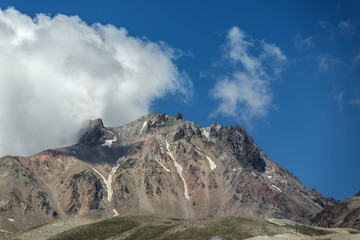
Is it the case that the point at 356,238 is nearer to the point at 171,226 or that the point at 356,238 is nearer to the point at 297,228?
the point at 297,228

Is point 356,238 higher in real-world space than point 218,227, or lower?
lower

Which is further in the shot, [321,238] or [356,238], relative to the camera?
[321,238]

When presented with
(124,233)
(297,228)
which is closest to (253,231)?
(297,228)

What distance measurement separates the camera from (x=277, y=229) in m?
175

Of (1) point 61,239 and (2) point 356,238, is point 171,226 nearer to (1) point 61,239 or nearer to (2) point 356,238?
(1) point 61,239

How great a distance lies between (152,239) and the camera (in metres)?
180

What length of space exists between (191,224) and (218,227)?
11.2 metres

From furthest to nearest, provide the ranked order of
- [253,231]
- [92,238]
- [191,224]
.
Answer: [92,238] < [191,224] < [253,231]

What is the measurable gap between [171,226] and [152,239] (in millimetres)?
13508

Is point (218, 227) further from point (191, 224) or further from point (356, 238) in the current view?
point (356, 238)

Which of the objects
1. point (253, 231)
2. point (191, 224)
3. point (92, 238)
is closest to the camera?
point (253, 231)

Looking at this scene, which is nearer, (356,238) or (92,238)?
(356,238)

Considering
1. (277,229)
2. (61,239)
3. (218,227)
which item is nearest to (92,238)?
(61,239)

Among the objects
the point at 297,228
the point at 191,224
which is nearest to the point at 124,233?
the point at 191,224
